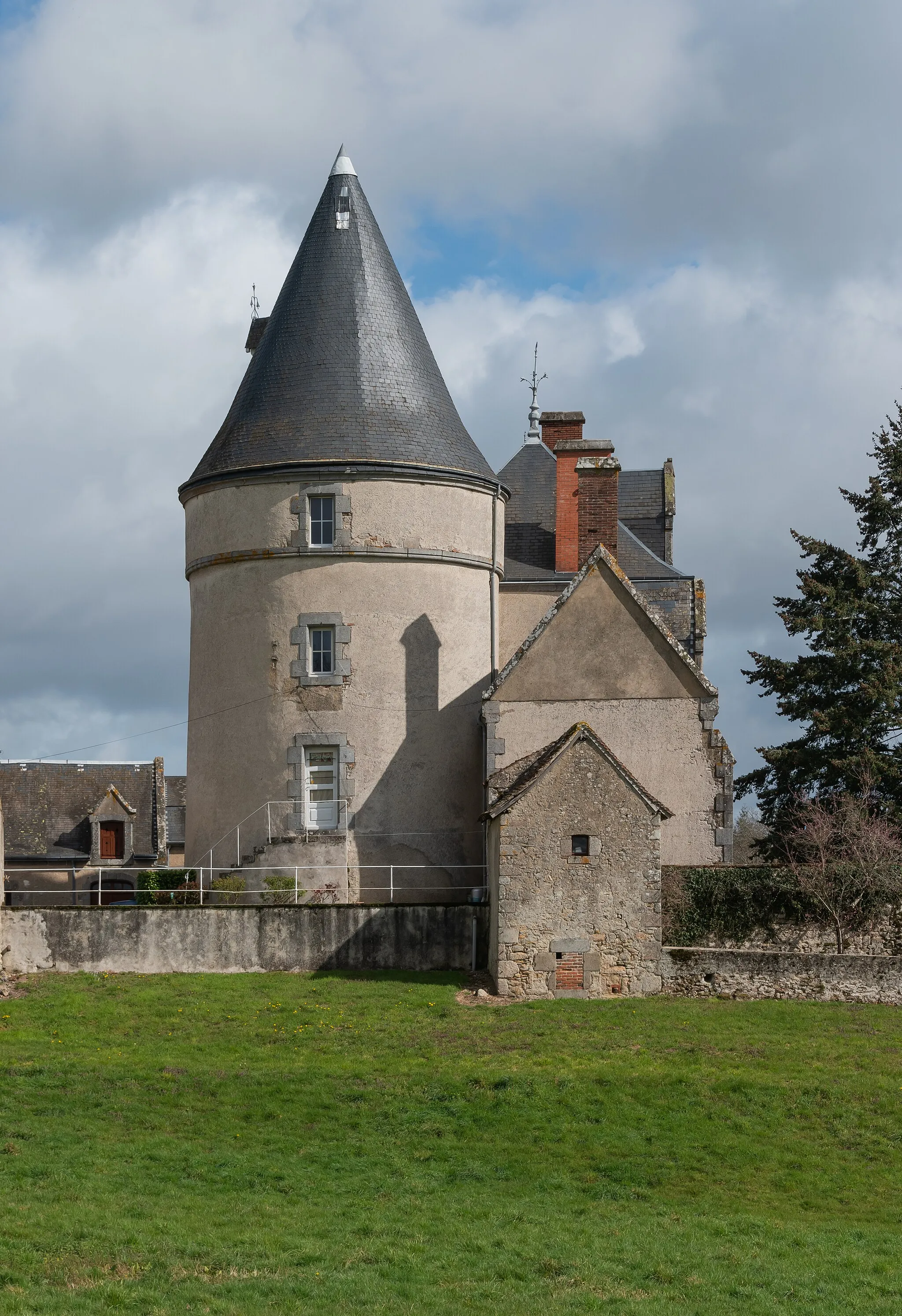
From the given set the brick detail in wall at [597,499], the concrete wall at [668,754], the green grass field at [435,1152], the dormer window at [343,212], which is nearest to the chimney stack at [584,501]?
the brick detail in wall at [597,499]

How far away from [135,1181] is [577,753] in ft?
31.2

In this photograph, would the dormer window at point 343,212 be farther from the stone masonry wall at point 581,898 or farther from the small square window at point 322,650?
the stone masonry wall at point 581,898

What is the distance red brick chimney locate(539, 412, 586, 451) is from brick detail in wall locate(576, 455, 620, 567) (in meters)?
6.07

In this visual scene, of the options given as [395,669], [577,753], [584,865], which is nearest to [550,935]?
[584,865]

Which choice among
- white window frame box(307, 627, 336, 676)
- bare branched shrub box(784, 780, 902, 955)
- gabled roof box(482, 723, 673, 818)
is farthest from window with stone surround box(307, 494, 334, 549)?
bare branched shrub box(784, 780, 902, 955)

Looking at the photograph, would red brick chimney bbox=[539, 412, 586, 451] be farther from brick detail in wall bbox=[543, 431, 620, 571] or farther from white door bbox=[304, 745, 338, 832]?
white door bbox=[304, 745, 338, 832]

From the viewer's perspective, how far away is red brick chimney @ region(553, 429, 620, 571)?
28.5m

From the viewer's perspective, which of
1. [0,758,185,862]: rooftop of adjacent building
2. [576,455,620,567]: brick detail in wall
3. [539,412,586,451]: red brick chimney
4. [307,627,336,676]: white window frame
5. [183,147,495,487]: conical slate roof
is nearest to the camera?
[307,627,336,676]: white window frame

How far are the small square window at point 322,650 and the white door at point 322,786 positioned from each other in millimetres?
1330

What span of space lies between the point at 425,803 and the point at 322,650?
316 cm

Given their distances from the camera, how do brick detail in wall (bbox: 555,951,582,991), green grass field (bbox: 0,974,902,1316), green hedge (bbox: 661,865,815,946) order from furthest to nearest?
green hedge (bbox: 661,865,815,946)
brick detail in wall (bbox: 555,951,582,991)
green grass field (bbox: 0,974,902,1316)

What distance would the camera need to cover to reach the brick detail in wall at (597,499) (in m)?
28.3

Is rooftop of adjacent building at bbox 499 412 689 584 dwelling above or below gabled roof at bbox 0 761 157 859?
above

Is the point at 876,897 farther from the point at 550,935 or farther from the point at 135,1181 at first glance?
the point at 135,1181
